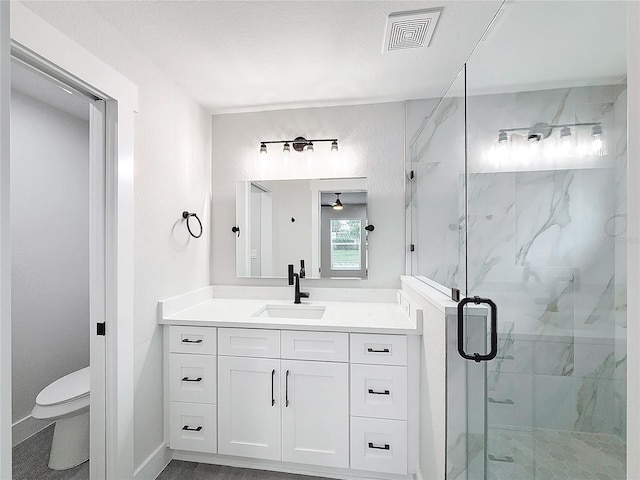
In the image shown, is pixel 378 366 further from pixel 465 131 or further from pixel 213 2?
pixel 213 2

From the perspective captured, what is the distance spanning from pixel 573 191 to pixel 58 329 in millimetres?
2065

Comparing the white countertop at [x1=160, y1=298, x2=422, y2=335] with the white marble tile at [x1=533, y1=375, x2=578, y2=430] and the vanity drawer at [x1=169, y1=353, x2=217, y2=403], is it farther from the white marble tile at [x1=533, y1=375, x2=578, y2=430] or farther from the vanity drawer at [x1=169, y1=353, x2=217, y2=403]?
the white marble tile at [x1=533, y1=375, x2=578, y2=430]

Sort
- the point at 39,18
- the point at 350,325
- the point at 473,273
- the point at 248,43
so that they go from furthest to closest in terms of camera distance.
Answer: the point at 350,325 < the point at 248,43 < the point at 473,273 < the point at 39,18

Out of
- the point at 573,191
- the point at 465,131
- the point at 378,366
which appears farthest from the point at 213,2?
the point at 378,366

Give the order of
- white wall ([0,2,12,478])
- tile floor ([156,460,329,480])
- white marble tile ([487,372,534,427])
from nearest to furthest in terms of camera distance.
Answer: white wall ([0,2,12,478]), white marble tile ([487,372,534,427]), tile floor ([156,460,329,480])

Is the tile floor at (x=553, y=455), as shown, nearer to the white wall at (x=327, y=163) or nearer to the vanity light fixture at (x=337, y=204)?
the white wall at (x=327, y=163)

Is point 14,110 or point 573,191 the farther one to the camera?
point 14,110

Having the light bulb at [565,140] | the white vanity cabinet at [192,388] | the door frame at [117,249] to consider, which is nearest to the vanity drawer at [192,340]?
the white vanity cabinet at [192,388]

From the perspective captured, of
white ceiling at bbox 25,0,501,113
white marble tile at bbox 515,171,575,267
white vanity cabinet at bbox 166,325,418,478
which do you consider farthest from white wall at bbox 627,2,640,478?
white vanity cabinet at bbox 166,325,418,478

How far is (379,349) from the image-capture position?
175 centimetres

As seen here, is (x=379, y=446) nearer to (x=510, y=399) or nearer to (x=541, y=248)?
(x=510, y=399)

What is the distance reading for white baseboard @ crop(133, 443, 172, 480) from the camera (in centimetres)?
170

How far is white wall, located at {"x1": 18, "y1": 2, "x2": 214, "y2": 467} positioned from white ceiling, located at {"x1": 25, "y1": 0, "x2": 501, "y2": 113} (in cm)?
9

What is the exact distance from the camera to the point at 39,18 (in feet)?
3.77
